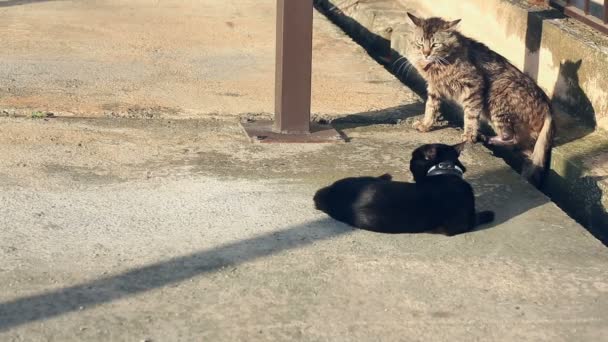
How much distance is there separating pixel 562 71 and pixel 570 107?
9.4 inches

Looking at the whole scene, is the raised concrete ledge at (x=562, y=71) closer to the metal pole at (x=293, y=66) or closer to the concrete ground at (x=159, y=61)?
the concrete ground at (x=159, y=61)

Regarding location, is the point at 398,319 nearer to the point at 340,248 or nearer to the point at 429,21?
the point at 340,248

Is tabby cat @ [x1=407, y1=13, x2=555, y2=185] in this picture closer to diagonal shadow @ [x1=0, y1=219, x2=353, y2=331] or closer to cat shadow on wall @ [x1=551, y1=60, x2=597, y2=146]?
cat shadow on wall @ [x1=551, y1=60, x2=597, y2=146]

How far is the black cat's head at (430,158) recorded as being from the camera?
16.5 ft

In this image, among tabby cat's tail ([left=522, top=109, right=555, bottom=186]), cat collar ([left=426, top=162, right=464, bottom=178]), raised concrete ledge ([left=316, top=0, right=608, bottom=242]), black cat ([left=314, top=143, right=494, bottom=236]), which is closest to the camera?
black cat ([left=314, top=143, right=494, bottom=236])

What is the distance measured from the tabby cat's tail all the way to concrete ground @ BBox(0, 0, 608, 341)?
188 millimetres

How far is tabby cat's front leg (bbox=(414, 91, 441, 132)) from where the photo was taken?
635 centimetres

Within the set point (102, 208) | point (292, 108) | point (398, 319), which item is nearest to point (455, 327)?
point (398, 319)

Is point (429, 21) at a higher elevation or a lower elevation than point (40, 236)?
higher

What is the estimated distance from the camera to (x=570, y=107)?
21.0ft

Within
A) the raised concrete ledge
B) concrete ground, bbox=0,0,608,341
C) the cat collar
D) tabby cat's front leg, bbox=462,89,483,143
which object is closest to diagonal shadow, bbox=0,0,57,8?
the raised concrete ledge

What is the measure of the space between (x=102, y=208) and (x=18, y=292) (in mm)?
938

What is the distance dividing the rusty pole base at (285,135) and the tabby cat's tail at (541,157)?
1.10 meters

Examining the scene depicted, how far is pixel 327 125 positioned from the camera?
20.9 feet
